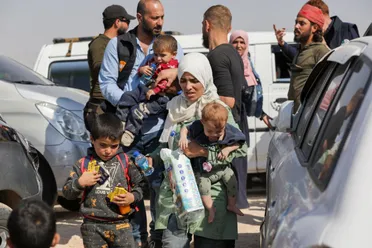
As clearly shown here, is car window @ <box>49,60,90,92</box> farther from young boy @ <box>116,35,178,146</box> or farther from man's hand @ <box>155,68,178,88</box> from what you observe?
man's hand @ <box>155,68,178,88</box>

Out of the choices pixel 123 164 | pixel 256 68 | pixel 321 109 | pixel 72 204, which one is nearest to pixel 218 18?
pixel 123 164

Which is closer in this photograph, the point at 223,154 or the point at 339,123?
the point at 339,123

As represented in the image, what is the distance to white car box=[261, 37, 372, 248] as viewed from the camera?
2.78 meters

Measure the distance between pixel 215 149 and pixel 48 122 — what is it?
12.2 ft

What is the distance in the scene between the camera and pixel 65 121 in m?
9.00

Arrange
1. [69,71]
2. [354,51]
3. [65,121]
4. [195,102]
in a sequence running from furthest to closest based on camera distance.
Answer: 1. [69,71]
2. [65,121]
3. [195,102]
4. [354,51]

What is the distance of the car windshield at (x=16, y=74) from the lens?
9312 millimetres

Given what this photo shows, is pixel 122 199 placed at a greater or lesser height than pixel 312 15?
lesser

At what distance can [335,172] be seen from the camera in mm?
3016

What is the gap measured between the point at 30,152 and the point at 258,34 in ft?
16.5

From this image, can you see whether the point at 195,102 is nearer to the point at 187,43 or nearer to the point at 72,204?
the point at 72,204

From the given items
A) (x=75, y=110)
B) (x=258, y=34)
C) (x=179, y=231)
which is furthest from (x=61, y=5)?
(x=179, y=231)

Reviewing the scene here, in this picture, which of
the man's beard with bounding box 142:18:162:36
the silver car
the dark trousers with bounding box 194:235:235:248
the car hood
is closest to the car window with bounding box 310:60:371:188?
the dark trousers with bounding box 194:235:235:248

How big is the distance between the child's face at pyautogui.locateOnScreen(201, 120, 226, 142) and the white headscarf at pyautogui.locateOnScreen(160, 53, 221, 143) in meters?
0.30
